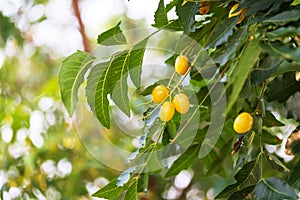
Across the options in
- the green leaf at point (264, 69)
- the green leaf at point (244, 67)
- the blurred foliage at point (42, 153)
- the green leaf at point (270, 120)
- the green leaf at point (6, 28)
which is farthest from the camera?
the green leaf at point (6, 28)

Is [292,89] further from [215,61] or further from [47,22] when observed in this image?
[47,22]

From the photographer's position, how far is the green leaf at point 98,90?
0.53 meters

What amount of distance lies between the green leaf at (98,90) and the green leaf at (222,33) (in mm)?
108

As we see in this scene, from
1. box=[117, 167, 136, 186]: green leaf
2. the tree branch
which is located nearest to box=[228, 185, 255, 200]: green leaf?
box=[117, 167, 136, 186]: green leaf

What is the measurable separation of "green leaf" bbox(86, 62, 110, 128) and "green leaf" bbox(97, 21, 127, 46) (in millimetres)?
23

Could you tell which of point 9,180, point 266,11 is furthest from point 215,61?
point 9,180

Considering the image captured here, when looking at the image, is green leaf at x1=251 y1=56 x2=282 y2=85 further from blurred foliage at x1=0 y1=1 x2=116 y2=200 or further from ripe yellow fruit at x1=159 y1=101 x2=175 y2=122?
blurred foliage at x1=0 y1=1 x2=116 y2=200

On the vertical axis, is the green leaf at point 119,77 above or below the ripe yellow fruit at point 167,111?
above

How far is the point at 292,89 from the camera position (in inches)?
21.5

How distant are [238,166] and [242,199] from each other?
8cm

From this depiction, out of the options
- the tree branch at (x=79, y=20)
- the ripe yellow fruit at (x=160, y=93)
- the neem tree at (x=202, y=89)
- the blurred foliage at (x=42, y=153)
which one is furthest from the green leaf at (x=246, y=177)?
the tree branch at (x=79, y=20)

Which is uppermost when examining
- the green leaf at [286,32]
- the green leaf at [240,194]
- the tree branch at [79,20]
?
the green leaf at [286,32]

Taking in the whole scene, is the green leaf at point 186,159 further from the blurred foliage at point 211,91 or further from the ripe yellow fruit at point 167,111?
the ripe yellow fruit at point 167,111

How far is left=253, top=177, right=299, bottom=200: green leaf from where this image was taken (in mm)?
438
